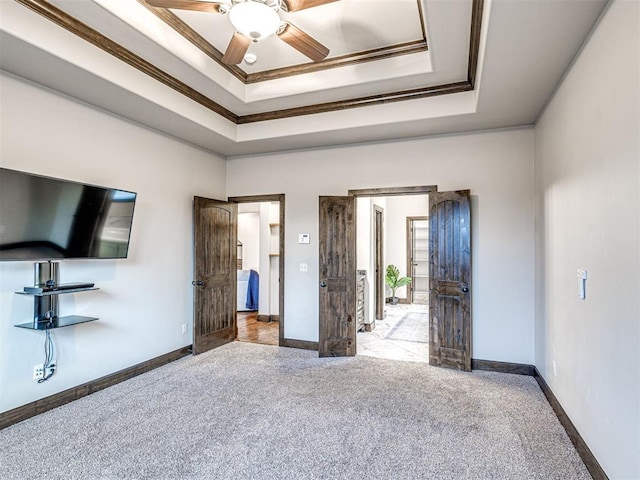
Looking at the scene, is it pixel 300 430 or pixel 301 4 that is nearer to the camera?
pixel 301 4

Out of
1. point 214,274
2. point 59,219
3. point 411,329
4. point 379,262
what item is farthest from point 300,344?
point 59,219

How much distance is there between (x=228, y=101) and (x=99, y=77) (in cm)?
138

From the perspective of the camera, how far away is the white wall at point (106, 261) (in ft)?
9.34

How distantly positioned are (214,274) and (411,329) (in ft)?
11.0

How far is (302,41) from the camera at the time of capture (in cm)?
265

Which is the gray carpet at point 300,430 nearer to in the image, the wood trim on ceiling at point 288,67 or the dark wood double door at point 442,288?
the dark wood double door at point 442,288

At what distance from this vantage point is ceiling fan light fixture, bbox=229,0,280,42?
7.40 feet

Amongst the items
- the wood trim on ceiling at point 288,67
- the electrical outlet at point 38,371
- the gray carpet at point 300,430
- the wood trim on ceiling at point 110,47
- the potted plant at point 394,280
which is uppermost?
the wood trim on ceiling at point 288,67

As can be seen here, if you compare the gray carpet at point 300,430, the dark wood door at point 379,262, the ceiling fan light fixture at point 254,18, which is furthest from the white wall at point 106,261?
the dark wood door at point 379,262

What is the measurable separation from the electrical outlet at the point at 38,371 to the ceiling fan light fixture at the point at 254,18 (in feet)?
10.1

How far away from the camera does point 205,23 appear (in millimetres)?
2951

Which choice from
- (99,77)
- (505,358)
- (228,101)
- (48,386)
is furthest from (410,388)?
(99,77)

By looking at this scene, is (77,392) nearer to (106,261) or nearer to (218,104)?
(106,261)

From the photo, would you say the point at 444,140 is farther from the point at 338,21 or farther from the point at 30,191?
the point at 30,191
